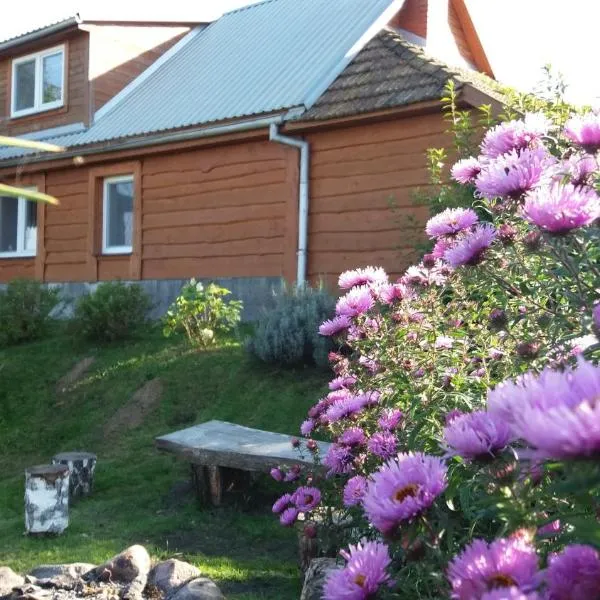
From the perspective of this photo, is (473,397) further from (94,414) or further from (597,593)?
(94,414)

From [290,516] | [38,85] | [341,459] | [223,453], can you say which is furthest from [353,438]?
[38,85]

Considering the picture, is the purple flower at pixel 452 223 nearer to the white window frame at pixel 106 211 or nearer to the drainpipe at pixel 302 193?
the drainpipe at pixel 302 193

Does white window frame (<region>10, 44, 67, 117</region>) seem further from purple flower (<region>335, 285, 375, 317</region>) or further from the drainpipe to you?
purple flower (<region>335, 285, 375, 317</region>)

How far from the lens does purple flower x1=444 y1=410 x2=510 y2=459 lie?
143cm

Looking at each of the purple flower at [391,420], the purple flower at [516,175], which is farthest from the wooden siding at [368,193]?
the purple flower at [516,175]

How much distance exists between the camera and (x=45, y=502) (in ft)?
18.3

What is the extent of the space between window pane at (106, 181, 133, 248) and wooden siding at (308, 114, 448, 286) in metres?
4.11

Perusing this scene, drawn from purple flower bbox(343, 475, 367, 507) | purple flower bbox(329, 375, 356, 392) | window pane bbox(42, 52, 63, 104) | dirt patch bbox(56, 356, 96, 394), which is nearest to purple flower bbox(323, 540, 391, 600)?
purple flower bbox(343, 475, 367, 507)

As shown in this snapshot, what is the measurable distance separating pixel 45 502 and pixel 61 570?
129 cm

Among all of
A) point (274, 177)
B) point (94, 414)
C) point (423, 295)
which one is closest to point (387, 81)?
point (274, 177)

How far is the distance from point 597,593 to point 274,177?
11092 millimetres

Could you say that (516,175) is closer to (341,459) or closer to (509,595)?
(509,595)

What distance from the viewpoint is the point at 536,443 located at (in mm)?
948

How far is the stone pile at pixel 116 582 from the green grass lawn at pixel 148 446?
0.30m
